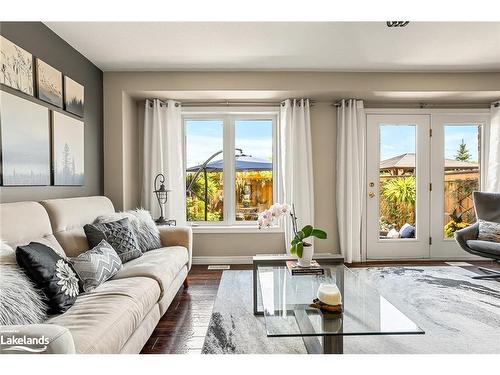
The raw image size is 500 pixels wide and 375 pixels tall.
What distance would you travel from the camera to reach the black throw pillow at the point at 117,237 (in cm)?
269

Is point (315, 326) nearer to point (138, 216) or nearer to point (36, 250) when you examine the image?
point (36, 250)

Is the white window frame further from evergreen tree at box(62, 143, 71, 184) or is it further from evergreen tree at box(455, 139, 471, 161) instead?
evergreen tree at box(455, 139, 471, 161)

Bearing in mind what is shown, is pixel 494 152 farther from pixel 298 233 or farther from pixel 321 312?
pixel 321 312

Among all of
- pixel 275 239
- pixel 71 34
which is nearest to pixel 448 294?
pixel 275 239

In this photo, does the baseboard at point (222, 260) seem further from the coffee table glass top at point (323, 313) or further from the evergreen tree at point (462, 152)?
the evergreen tree at point (462, 152)

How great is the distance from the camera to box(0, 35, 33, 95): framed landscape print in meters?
2.32

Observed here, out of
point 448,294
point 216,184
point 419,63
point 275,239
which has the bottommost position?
point 448,294

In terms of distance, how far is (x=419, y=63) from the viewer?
12.8 feet

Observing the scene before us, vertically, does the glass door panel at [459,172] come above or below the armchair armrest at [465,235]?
above

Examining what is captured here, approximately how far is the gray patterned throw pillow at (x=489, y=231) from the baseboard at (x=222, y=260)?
9.31 ft

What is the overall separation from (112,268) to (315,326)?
1.45 metres

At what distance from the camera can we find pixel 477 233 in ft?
13.0

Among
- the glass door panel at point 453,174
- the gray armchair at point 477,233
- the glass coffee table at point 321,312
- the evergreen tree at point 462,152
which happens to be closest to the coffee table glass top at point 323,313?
the glass coffee table at point 321,312

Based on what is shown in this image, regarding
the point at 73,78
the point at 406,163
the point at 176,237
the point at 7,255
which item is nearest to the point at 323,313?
the point at 7,255
